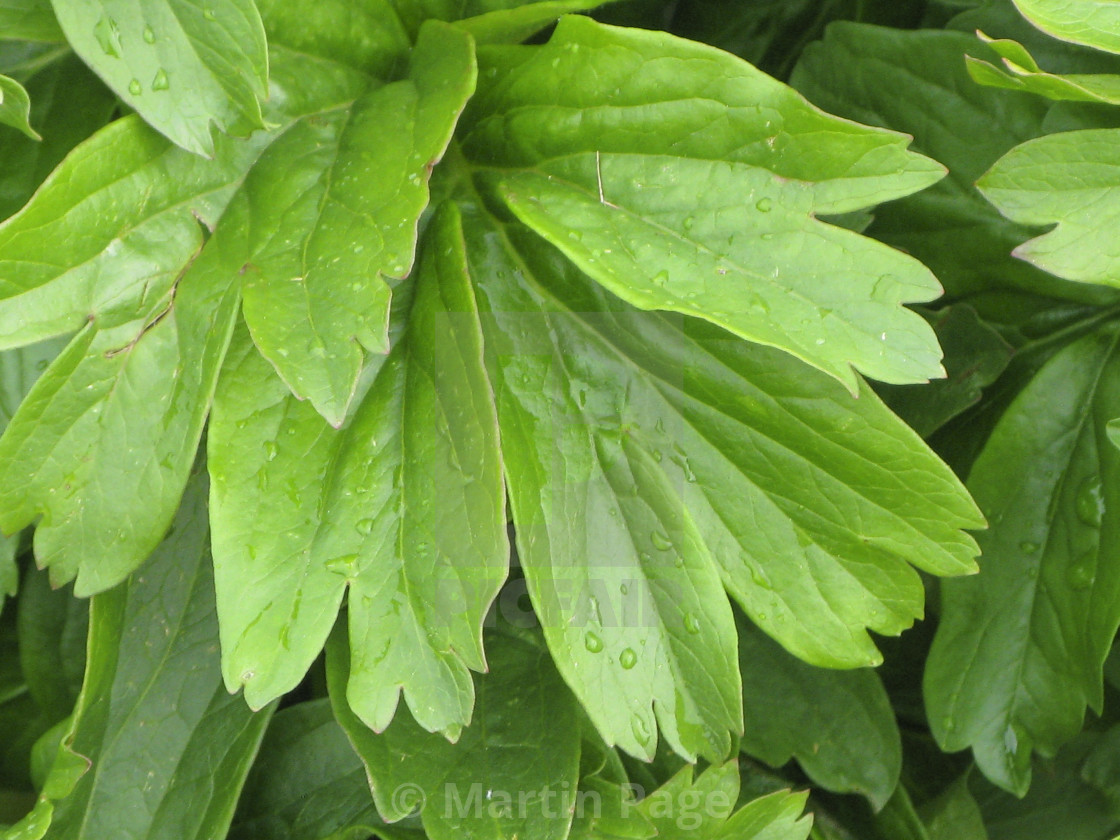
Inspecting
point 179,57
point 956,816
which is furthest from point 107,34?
point 956,816

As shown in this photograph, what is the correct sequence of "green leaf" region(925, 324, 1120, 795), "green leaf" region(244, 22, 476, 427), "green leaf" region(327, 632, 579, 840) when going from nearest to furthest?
"green leaf" region(244, 22, 476, 427) → "green leaf" region(327, 632, 579, 840) → "green leaf" region(925, 324, 1120, 795)

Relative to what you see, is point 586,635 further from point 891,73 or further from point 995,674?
point 891,73

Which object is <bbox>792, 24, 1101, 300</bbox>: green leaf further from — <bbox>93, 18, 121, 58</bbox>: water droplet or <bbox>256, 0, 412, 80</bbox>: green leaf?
<bbox>93, 18, 121, 58</bbox>: water droplet

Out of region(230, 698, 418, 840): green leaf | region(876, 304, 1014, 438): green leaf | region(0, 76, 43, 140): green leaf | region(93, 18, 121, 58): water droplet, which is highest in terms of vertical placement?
region(93, 18, 121, 58): water droplet

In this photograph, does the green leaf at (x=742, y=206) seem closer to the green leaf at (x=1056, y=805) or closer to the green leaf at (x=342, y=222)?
the green leaf at (x=342, y=222)

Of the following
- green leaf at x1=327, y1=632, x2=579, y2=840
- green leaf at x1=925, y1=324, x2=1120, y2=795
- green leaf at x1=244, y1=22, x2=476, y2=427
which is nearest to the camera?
green leaf at x1=244, y1=22, x2=476, y2=427

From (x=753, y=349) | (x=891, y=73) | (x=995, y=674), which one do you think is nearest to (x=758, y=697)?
(x=995, y=674)

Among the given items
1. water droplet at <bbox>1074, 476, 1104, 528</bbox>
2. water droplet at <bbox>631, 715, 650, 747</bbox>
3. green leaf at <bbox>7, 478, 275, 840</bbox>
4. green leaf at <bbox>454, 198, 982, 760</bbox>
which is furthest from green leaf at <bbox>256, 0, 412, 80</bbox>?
water droplet at <bbox>1074, 476, 1104, 528</bbox>
